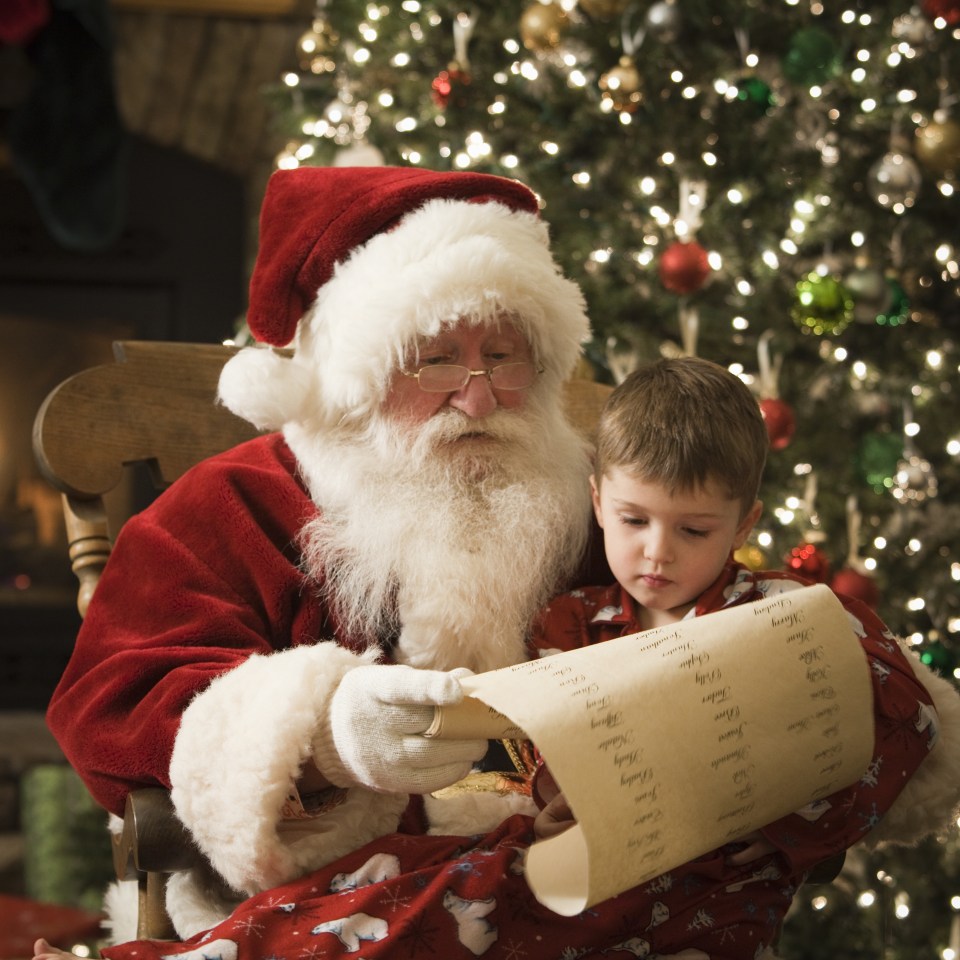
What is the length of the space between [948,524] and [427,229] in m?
1.77

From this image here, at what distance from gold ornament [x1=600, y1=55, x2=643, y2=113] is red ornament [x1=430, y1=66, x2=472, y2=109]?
323 mm

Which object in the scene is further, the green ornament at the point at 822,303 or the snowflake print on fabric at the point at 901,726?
the green ornament at the point at 822,303

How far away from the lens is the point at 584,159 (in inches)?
107

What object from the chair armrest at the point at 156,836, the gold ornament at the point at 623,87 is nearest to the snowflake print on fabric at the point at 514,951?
the chair armrest at the point at 156,836

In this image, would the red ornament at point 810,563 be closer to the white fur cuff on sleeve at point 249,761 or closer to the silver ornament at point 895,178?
the silver ornament at point 895,178

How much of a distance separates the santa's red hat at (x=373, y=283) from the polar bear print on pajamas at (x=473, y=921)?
614 mm

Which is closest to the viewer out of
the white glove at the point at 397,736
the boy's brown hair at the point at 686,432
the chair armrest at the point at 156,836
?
the white glove at the point at 397,736

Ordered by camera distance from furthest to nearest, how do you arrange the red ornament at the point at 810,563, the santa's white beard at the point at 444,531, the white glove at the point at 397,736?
the red ornament at the point at 810,563
the santa's white beard at the point at 444,531
the white glove at the point at 397,736

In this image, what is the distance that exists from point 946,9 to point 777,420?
1.01m

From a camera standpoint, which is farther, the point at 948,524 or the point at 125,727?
the point at 948,524

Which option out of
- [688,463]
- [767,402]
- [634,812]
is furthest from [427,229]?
[767,402]

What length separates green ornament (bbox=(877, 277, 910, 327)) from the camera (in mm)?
2465

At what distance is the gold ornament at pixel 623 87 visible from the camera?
8.17 feet

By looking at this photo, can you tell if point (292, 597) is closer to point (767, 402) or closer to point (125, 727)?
point (125, 727)
